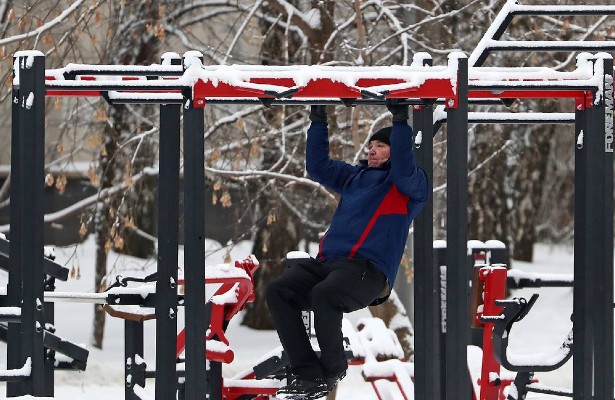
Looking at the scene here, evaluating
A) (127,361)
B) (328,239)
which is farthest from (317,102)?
(127,361)

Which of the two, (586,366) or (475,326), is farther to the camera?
(475,326)

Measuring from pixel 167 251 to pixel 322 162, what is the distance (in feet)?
2.70

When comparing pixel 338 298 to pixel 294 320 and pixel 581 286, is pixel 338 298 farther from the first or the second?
pixel 581 286

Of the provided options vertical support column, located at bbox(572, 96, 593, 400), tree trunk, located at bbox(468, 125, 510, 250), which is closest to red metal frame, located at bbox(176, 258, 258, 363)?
vertical support column, located at bbox(572, 96, 593, 400)

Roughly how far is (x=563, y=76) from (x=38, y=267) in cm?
227

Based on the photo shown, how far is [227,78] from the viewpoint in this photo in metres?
4.66

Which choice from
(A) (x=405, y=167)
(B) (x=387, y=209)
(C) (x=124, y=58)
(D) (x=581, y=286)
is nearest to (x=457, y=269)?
(A) (x=405, y=167)

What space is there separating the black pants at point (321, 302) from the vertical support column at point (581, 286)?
0.83 m

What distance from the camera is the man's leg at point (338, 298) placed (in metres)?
4.96

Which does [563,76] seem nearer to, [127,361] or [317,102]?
[317,102]

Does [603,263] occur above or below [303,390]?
above

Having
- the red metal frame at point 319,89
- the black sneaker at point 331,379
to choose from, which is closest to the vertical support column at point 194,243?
the red metal frame at point 319,89

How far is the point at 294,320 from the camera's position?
5.13m

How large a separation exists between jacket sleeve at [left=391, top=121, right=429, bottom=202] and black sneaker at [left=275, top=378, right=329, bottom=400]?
87 cm
